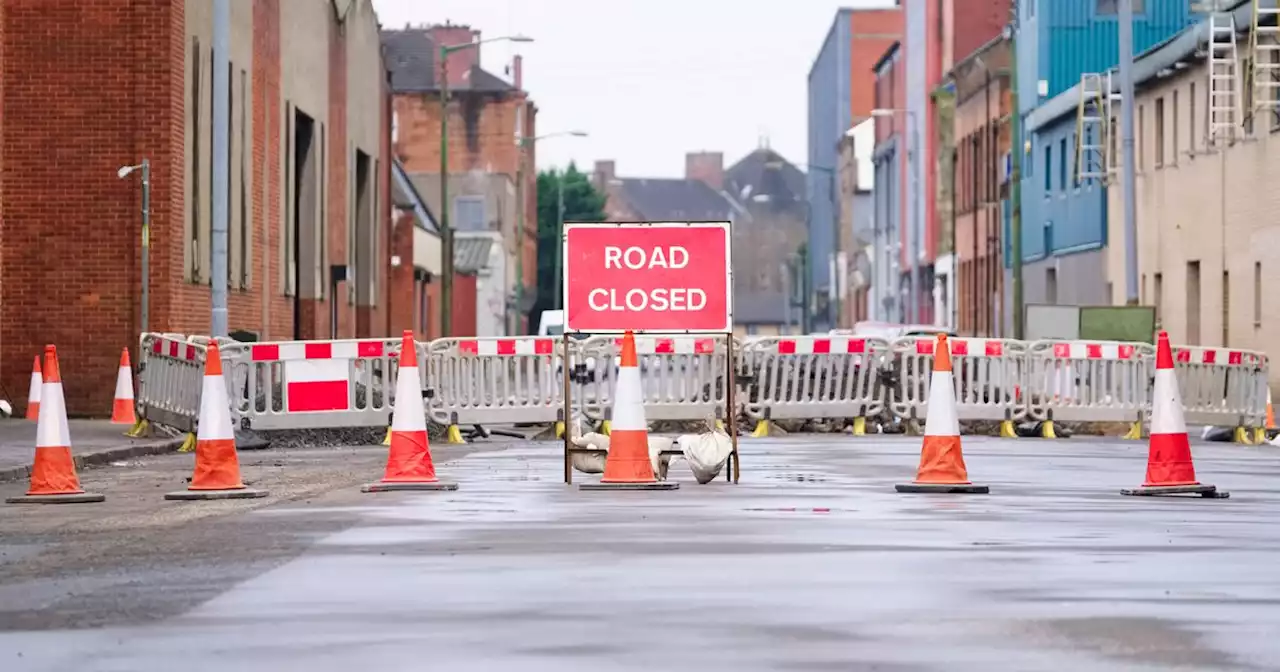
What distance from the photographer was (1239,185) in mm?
46562

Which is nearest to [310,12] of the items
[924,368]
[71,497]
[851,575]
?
[924,368]

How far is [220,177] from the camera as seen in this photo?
99.6 feet

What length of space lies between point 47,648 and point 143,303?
25280mm

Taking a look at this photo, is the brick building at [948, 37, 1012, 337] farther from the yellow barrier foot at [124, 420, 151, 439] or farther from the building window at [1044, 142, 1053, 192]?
the yellow barrier foot at [124, 420, 151, 439]

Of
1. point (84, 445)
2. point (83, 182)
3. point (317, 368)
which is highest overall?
point (83, 182)

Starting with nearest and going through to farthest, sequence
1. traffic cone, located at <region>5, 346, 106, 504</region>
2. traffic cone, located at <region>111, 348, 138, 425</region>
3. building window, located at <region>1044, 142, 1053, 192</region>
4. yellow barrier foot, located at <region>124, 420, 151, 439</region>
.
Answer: traffic cone, located at <region>5, 346, 106, 504</region>
yellow barrier foot, located at <region>124, 420, 151, 439</region>
traffic cone, located at <region>111, 348, 138, 425</region>
building window, located at <region>1044, 142, 1053, 192</region>

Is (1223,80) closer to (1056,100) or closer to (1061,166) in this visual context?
(1056,100)

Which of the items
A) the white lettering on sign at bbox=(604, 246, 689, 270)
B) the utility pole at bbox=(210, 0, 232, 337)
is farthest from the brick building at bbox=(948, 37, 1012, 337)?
the white lettering on sign at bbox=(604, 246, 689, 270)

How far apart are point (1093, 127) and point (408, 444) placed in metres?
46.5

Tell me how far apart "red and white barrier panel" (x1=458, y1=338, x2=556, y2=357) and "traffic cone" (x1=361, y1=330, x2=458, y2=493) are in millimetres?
12097

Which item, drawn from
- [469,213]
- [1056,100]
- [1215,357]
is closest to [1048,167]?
[1056,100]

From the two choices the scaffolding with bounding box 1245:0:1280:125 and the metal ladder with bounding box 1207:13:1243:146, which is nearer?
the scaffolding with bounding box 1245:0:1280:125

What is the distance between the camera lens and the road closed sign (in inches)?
749

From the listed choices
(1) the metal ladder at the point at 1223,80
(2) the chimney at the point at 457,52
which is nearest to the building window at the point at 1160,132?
(1) the metal ladder at the point at 1223,80
